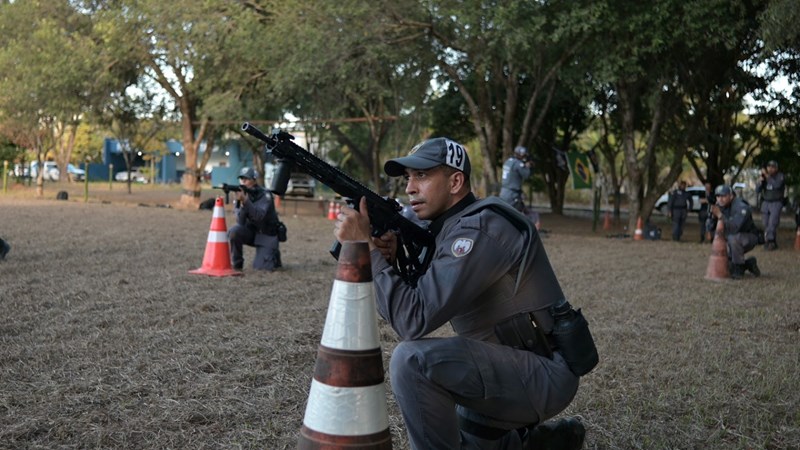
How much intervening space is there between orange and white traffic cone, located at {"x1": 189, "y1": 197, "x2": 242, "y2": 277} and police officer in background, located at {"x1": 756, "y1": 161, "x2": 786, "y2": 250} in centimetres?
1161

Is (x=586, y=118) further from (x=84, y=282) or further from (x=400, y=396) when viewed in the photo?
(x=400, y=396)

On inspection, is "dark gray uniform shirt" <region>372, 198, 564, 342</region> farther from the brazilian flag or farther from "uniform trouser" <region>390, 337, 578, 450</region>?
the brazilian flag

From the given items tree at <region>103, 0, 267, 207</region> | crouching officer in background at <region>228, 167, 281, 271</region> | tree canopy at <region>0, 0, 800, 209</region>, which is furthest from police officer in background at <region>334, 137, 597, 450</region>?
tree at <region>103, 0, 267, 207</region>

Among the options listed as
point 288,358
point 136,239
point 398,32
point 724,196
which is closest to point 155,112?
point 398,32

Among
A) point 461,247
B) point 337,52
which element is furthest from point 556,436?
point 337,52

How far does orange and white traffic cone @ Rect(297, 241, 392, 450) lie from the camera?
269 centimetres

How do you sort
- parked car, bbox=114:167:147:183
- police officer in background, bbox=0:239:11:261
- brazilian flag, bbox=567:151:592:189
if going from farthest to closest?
parked car, bbox=114:167:147:183 < brazilian flag, bbox=567:151:592:189 < police officer in background, bbox=0:239:11:261

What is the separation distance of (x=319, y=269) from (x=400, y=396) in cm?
807

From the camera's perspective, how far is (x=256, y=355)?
18.4 feet

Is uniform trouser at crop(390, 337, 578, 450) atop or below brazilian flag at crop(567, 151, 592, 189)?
below

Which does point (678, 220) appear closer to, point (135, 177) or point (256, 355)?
point (256, 355)

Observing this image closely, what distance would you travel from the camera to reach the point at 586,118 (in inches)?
1254

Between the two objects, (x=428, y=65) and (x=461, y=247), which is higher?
(x=428, y=65)

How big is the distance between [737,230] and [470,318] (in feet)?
29.8
